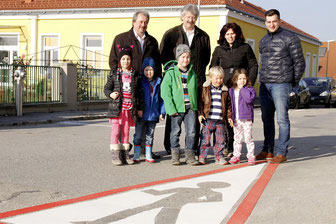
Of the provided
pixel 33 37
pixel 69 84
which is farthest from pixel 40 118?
pixel 33 37

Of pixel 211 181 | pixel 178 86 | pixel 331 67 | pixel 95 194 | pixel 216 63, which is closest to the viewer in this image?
pixel 95 194

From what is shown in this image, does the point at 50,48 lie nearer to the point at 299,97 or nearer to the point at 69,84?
the point at 69,84

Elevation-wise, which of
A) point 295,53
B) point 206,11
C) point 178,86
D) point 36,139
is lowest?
point 36,139

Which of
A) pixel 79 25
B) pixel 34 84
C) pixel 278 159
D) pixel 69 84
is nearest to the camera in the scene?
pixel 278 159

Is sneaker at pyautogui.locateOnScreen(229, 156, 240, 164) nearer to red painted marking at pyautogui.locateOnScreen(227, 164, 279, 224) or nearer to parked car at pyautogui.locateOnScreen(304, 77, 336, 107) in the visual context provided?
red painted marking at pyautogui.locateOnScreen(227, 164, 279, 224)

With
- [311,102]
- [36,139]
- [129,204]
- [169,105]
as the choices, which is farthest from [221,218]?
[311,102]

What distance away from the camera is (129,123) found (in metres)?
6.91

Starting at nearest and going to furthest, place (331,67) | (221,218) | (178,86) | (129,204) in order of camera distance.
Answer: (221,218) < (129,204) < (178,86) < (331,67)

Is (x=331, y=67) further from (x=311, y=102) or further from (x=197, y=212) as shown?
(x=197, y=212)

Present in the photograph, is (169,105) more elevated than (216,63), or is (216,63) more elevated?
(216,63)

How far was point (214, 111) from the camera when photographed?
6.90 m

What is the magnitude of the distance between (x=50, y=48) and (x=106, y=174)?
23727 mm

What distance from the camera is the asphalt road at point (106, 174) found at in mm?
4543

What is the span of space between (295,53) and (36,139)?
530 cm
